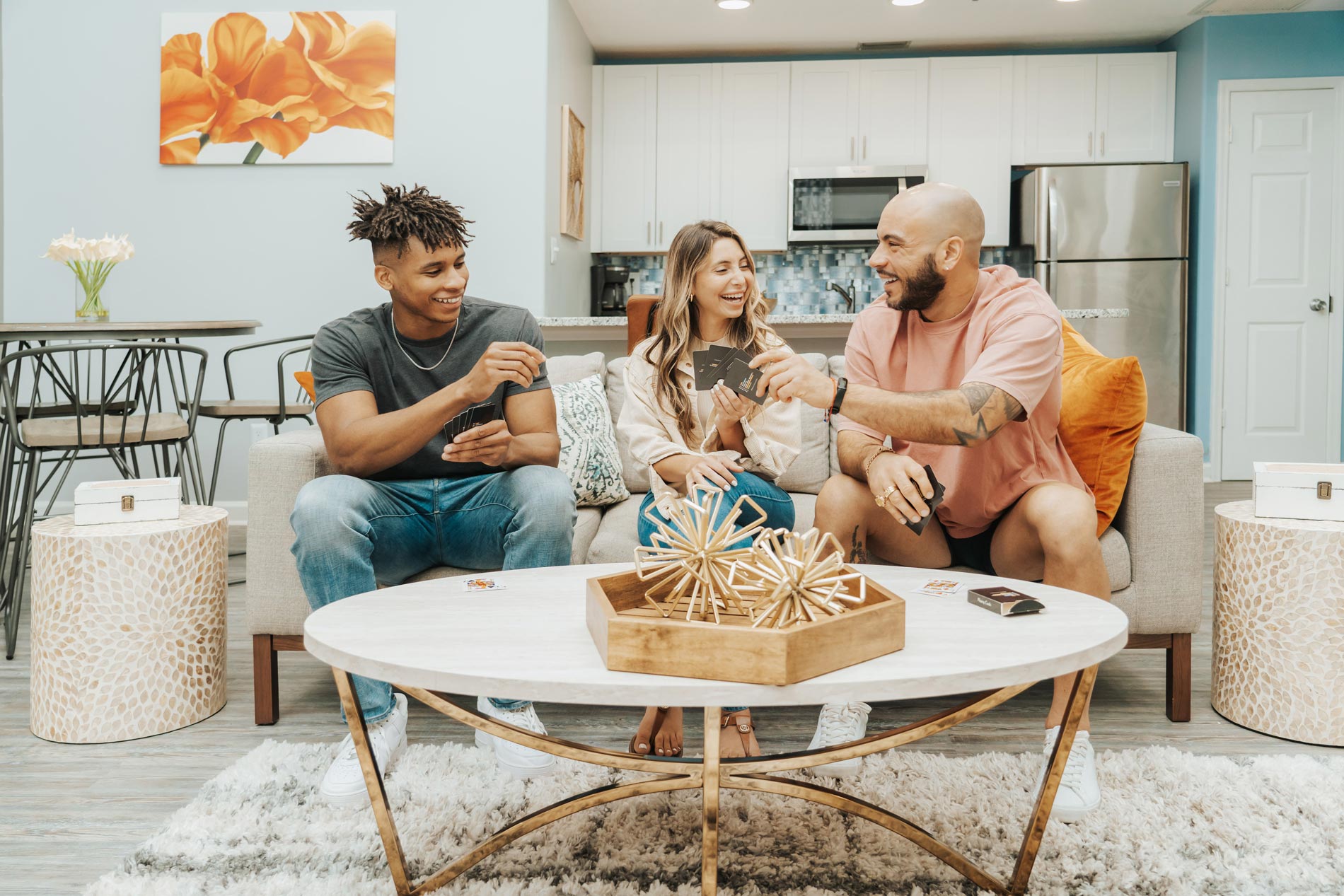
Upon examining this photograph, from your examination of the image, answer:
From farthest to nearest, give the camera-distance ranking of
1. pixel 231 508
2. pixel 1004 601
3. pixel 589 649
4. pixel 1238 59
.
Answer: pixel 1238 59
pixel 231 508
pixel 1004 601
pixel 589 649

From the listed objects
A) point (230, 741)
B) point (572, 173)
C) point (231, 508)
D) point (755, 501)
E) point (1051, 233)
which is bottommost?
point (230, 741)

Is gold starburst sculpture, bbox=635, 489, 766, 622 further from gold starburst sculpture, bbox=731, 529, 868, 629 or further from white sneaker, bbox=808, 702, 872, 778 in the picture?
white sneaker, bbox=808, 702, 872, 778

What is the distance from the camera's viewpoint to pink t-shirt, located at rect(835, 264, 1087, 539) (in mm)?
1771

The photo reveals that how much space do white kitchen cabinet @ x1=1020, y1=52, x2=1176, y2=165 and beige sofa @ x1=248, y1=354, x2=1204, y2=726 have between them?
14.1 feet

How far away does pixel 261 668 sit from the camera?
199cm

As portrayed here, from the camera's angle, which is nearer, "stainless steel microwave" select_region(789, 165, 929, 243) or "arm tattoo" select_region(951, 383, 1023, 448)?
"arm tattoo" select_region(951, 383, 1023, 448)

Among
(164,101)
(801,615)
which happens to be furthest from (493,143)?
(801,615)

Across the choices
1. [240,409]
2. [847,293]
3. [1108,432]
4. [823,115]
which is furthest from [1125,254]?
[240,409]

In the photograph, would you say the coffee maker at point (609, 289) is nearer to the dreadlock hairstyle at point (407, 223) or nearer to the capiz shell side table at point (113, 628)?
the dreadlock hairstyle at point (407, 223)

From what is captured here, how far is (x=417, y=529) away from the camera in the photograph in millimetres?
1956

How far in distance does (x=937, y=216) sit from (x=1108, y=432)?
1.89 ft

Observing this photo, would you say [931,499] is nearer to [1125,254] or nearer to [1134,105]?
[1125,254]

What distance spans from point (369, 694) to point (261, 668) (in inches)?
14.6

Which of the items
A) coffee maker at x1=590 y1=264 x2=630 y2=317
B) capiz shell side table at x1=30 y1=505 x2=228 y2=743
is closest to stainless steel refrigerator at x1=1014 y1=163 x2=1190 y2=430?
coffee maker at x1=590 y1=264 x2=630 y2=317
